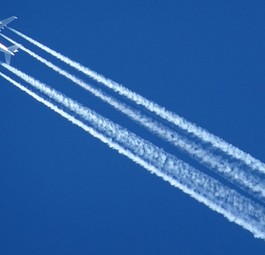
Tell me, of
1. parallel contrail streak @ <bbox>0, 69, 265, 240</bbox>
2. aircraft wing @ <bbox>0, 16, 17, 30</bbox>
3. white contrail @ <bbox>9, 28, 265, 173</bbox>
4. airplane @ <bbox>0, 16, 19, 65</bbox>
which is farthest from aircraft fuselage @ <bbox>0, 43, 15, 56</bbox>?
parallel contrail streak @ <bbox>0, 69, 265, 240</bbox>

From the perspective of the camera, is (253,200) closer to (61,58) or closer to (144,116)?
(144,116)

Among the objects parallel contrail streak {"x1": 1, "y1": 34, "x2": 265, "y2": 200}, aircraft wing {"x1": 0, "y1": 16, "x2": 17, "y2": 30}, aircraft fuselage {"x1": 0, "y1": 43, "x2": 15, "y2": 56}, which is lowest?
parallel contrail streak {"x1": 1, "y1": 34, "x2": 265, "y2": 200}

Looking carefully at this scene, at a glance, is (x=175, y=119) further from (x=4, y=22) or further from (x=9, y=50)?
(x=4, y=22)

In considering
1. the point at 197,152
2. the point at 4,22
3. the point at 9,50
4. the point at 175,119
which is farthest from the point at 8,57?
the point at 197,152

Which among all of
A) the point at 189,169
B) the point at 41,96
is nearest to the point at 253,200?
the point at 189,169

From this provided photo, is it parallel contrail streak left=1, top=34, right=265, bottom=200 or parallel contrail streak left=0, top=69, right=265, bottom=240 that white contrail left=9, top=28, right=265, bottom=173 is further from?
parallel contrail streak left=0, top=69, right=265, bottom=240

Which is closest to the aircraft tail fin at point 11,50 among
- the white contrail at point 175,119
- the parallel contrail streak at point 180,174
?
the white contrail at point 175,119
